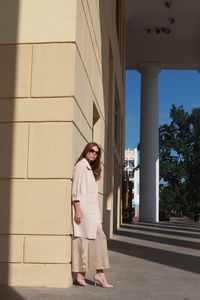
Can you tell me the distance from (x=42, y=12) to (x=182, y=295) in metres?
4.08

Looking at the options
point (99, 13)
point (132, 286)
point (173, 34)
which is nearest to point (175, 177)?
point (173, 34)

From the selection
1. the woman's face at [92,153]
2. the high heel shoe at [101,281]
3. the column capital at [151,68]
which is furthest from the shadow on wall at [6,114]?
the column capital at [151,68]

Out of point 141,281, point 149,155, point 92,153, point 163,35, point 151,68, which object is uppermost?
point 163,35

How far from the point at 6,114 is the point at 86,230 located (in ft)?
6.09

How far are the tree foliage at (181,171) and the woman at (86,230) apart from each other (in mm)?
49777

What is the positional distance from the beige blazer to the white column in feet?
77.7

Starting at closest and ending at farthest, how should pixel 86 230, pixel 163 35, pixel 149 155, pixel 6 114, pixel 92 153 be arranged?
pixel 86 230 → pixel 92 153 → pixel 6 114 → pixel 163 35 → pixel 149 155

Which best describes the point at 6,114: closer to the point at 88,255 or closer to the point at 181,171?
the point at 88,255

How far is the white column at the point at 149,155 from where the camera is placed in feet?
97.6

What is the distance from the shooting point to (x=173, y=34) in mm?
29781

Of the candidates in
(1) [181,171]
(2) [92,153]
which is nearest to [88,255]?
(2) [92,153]

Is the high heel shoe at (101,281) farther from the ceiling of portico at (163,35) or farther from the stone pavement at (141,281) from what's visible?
the ceiling of portico at (163,35)

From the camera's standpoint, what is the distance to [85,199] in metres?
6.12

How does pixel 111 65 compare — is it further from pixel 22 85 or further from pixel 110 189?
pixel 22 85
